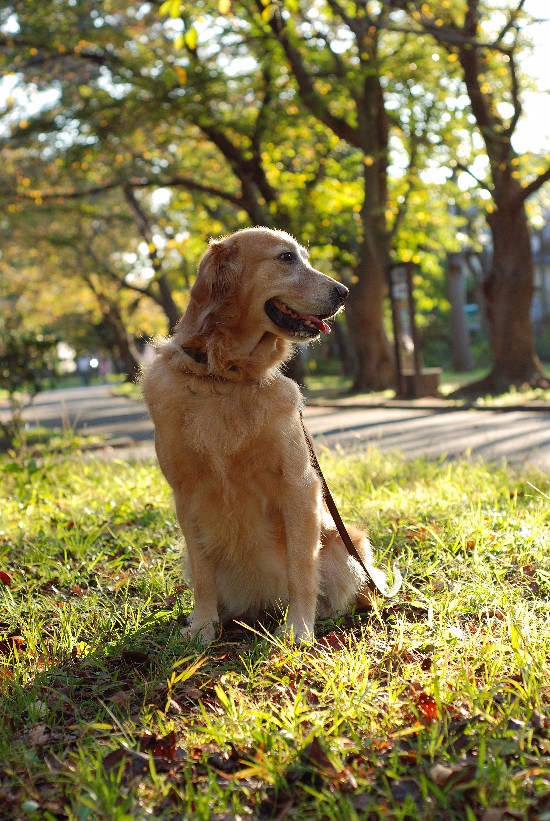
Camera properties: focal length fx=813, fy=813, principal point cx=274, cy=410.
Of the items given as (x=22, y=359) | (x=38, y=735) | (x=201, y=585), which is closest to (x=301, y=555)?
(x=201, y=585)

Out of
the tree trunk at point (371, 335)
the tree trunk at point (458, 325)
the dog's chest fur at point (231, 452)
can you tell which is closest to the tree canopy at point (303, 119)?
the tree trunk at point (371, 335)

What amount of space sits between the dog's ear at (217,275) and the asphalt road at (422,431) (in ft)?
14.7

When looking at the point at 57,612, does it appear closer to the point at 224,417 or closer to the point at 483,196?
the point at 224,417

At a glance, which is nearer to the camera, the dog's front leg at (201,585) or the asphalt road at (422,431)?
the dog's front leg at (201,585)

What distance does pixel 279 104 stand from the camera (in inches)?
790

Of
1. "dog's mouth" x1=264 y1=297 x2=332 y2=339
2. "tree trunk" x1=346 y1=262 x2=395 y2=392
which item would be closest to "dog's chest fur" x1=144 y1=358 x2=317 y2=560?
"dog's mouth" x1=264 y1=297 x2=332 y2=339

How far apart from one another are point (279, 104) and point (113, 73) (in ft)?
14.1

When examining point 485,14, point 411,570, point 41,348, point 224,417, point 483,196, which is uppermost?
point 485,14

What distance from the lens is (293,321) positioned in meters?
3.60

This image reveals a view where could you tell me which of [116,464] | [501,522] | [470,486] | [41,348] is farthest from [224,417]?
[41,348]

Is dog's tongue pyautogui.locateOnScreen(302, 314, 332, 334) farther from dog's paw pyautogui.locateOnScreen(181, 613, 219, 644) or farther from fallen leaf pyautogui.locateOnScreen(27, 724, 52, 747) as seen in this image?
fallen leaf pyautogui.locateOnScreen(27, 724, 52, 747)

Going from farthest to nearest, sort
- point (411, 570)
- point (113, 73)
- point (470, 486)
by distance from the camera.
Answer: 1. point (113, 73)
2. point (470, 486)
3. point (411, 570)

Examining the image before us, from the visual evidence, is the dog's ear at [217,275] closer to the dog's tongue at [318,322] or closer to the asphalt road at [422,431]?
the dog's tongue at [318,322]

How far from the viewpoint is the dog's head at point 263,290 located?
353cm
